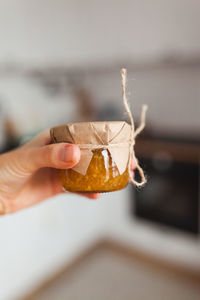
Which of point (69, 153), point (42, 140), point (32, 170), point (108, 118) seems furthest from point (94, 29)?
point (69, 153)

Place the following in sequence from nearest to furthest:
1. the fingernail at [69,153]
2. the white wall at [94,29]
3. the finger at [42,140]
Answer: the fingernail at [69,153] → the finger at [42,140] → the white wall at [94,29]

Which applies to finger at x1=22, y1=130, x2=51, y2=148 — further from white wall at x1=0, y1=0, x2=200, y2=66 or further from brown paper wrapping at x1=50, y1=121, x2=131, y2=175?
white wall at x1=0, y1=0, x2=200, y2=66

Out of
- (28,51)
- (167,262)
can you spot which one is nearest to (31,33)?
(28,51)

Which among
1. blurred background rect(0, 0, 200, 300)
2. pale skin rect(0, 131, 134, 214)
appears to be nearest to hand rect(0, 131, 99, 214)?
pale skin rect(0, 131, 134, 214)

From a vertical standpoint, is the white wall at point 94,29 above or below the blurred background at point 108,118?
above

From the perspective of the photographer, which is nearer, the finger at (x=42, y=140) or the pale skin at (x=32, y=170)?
the pale skin at (x=32, y=170)

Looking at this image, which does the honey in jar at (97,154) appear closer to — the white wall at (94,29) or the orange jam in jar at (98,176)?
the orange jam in jar at (98,176)

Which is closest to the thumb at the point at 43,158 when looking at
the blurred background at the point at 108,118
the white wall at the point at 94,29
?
the blurred background at the point at 108,118

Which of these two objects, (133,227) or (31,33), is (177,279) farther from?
(31,33)

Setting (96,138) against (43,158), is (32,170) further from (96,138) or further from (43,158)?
(96,138)
